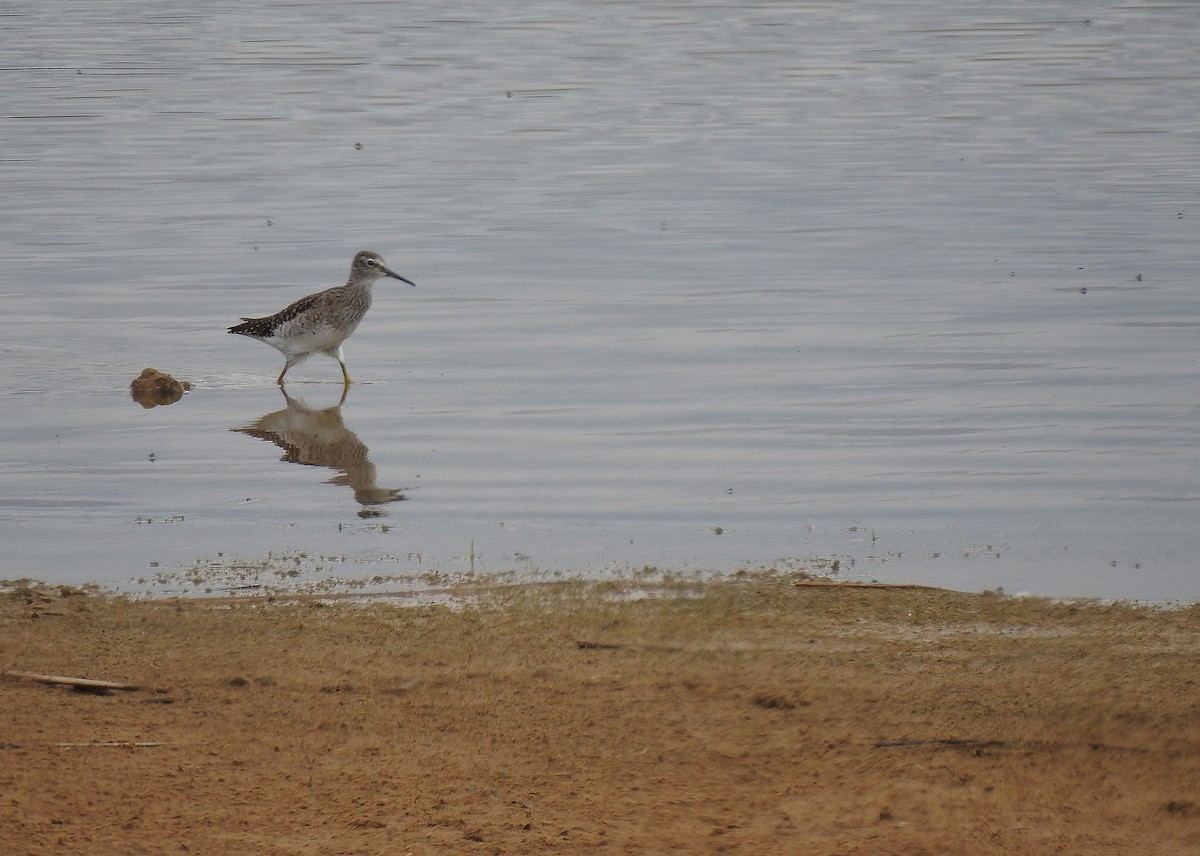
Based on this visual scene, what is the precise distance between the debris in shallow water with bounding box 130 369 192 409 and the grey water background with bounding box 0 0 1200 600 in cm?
29

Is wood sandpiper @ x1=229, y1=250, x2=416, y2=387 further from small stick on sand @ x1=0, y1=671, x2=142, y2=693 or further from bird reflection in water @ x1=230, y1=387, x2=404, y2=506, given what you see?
small stick on sand @ x1=0, y1=671, x2=142, y2=693

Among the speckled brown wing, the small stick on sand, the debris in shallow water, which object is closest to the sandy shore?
the small stick on sand

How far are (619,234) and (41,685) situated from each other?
43.0ft

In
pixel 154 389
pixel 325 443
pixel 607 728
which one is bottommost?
pixel 607 728

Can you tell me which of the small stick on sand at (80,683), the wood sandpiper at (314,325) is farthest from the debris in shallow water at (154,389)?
the small stick on sand at (80,683)

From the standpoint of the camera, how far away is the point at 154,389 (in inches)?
520

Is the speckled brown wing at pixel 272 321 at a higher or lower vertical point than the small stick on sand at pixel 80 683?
higher

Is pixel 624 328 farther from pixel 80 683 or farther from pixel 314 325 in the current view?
pixel 80 683

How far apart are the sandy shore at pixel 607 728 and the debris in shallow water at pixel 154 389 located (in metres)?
5.03

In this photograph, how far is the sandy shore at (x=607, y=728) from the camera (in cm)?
607

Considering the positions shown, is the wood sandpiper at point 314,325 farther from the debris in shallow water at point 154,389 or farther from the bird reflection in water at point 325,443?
the debris in shallow water at point 154,389

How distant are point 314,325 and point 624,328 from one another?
2660mm

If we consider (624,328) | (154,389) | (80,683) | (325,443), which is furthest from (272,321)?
(80,683)

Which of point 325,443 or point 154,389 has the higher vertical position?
point 154,389
